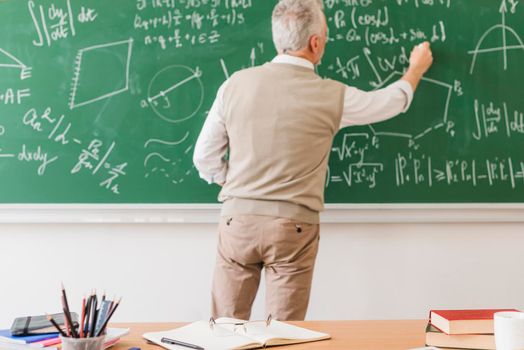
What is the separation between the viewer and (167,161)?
311 cm

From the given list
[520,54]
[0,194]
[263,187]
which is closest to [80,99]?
[0,194]

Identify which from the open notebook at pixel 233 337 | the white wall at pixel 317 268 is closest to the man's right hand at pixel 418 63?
the white wall at pixel 317 268

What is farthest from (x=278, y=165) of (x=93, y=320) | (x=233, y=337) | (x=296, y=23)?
(x=93, y=320)

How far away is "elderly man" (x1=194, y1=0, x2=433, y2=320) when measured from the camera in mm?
2537

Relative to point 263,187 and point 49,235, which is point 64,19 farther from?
point 263,187

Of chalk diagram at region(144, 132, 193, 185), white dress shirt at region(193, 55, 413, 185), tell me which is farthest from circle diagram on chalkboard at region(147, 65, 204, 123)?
white dress shirt at region(193, 55, 413, 185)

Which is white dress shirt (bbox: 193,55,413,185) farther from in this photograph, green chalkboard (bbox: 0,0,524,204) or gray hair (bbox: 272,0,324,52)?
green chalkboard (bbox: 0,0,524,204)

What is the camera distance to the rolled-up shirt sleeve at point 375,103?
108 inches

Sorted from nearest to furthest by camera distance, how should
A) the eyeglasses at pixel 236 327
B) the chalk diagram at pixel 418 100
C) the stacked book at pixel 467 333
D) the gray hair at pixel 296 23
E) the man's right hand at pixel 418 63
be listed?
the stacked book at pixel 467 333 < the eyeglasses at pixel 236 327 < the gray hair at pixel 296 23 < the man's right hand at pixel 418 63 < the chalk diagram at pixel 418 100

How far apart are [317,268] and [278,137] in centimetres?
88

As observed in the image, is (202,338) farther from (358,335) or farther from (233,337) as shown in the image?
(358,335)

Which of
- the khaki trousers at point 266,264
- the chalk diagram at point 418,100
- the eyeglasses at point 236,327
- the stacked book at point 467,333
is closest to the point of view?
the stacked book at point 467,333

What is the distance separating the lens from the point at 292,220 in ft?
8.34

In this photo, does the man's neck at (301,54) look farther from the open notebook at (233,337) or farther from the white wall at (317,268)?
the open notebook at (233,337)
